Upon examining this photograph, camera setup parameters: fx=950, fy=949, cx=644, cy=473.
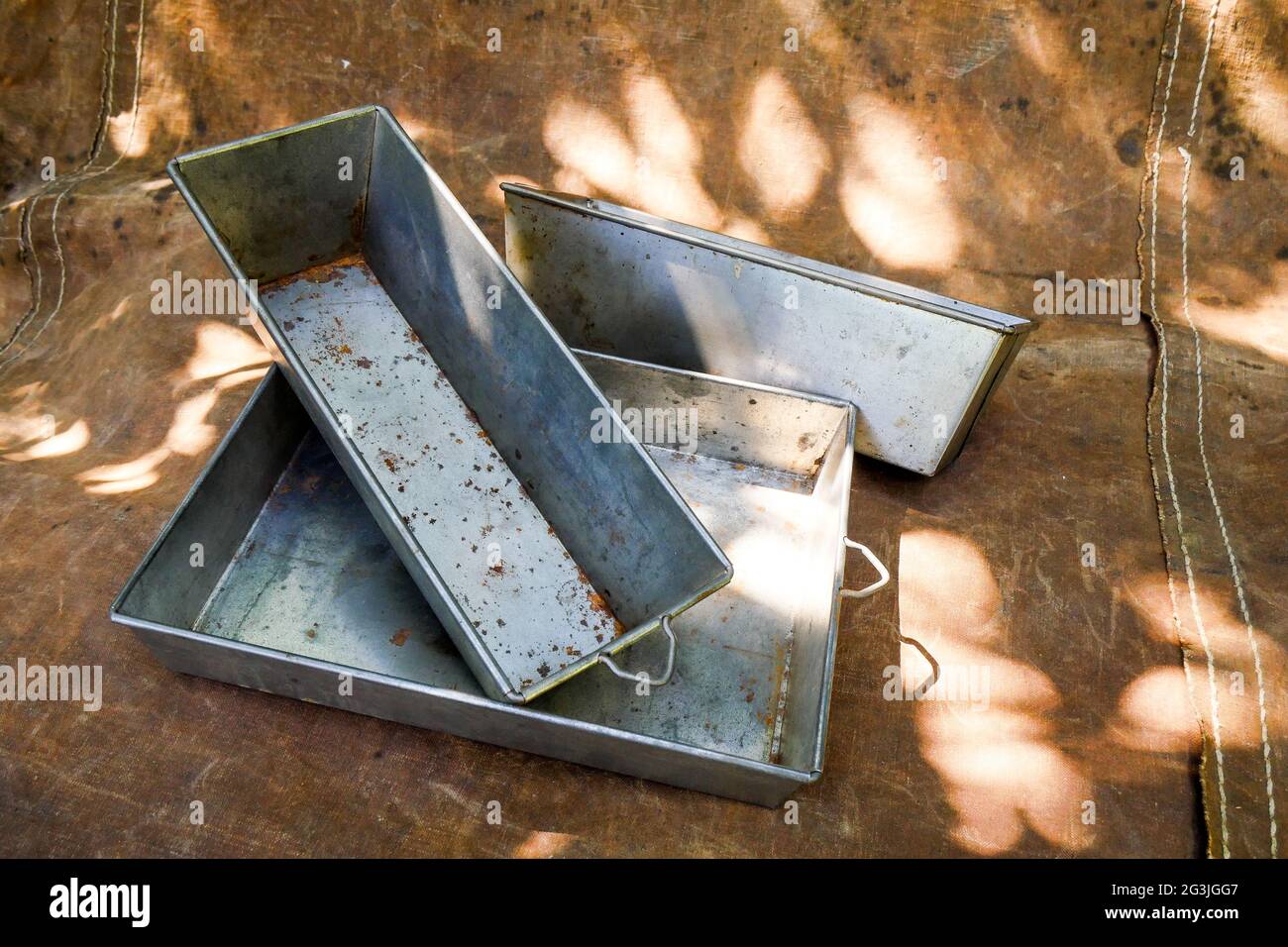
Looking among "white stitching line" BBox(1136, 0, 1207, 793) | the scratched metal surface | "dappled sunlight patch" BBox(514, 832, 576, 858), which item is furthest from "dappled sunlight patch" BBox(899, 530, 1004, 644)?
"dappled sunlight patch" BBox(514, 832, 576, 858)

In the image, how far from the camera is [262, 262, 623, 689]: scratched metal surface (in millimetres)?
2725

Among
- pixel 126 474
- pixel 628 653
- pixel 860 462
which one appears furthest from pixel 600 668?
pixel 126 474

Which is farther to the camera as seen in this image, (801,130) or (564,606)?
(801,130)

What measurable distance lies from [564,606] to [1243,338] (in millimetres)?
2899

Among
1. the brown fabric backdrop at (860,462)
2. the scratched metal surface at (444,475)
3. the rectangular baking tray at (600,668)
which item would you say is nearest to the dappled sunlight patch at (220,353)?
the brown fabric backdrop at (860,462)

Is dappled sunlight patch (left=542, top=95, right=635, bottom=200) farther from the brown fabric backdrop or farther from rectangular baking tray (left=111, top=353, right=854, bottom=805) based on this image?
rectangular baking tray (left=111, top=353, right=854, bottom=805)

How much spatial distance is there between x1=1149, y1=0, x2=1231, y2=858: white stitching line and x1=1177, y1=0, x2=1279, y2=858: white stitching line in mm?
104

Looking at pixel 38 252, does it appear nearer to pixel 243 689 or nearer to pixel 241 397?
pixel 241 397

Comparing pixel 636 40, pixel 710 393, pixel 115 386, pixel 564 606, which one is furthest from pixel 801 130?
pixel 115 386

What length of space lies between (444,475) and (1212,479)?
102 inches

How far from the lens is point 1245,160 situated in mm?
3941

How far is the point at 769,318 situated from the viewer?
315cm

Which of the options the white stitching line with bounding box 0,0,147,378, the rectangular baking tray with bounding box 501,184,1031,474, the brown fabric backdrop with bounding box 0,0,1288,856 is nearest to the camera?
the brown fabric backdrop with bounding box 0,0,1288,856

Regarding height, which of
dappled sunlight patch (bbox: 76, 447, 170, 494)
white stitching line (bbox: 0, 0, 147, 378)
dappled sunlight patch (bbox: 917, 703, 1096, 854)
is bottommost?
dappled sunlight patch (bbox: 917, 703, 1096, 854)
